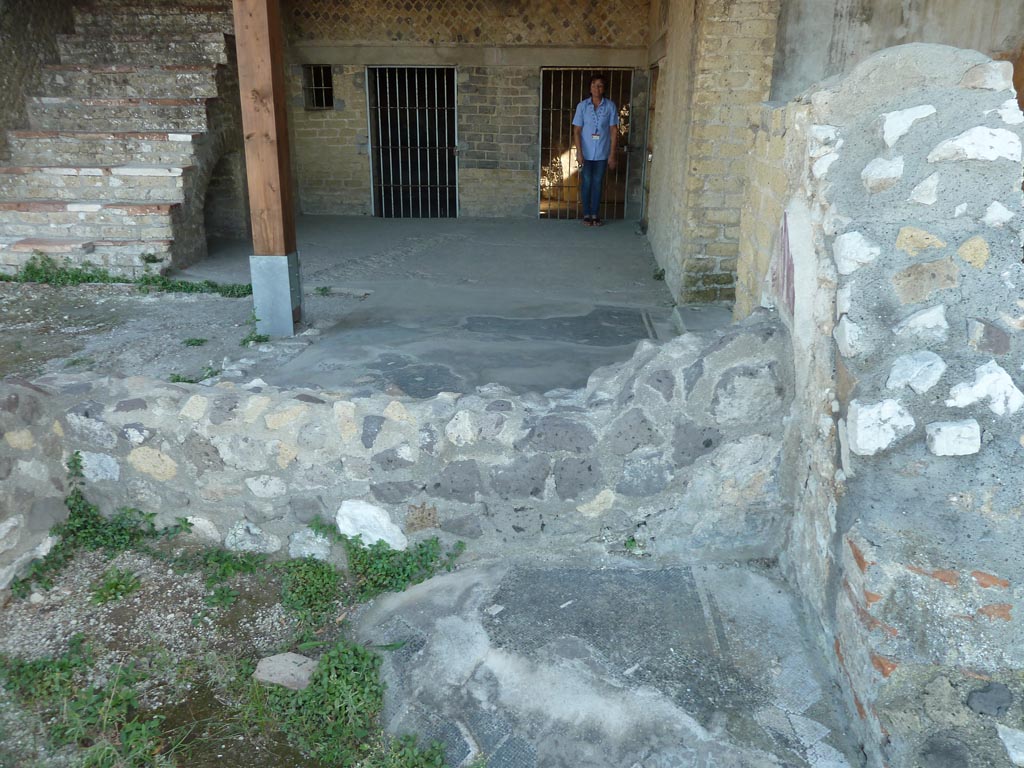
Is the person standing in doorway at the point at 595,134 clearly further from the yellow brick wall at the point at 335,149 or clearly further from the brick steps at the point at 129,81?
the brick steps at the point at 129,81

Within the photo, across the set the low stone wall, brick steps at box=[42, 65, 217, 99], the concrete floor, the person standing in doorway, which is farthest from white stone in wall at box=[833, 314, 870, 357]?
the person standing in doorway

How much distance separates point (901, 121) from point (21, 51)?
8.66 m

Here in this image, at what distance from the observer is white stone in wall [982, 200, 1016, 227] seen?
212 cm

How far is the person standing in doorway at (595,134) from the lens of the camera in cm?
945

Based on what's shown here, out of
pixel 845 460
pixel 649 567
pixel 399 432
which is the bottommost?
pixel 649 567

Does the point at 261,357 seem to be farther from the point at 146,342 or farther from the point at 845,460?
the point at 845,460

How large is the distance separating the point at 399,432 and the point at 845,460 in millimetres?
1454

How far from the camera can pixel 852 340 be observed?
210 centimetres

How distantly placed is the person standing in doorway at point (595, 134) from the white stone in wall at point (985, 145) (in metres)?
7.64

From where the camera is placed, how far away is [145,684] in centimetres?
237

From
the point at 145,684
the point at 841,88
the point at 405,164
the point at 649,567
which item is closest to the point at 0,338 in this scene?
the point at 145,684

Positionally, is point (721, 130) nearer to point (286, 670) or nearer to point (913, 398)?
point (913, 398)

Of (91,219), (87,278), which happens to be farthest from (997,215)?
(91,219)

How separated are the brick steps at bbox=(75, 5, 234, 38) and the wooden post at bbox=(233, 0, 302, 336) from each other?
430 cm
